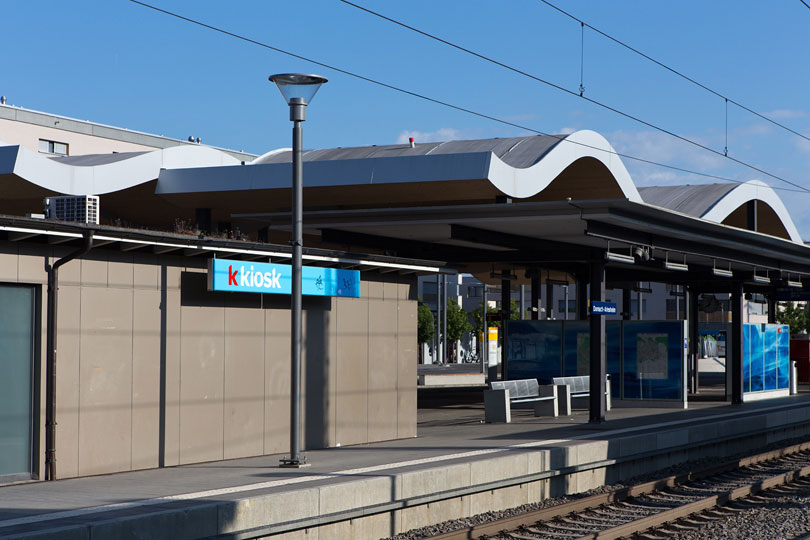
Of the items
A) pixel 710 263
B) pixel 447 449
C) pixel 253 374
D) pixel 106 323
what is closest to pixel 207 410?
pixel 253 374

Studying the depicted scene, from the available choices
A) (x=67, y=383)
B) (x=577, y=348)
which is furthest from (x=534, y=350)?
(x=67, y=383)

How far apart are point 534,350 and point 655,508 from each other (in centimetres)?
1363

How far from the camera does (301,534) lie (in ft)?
33.5

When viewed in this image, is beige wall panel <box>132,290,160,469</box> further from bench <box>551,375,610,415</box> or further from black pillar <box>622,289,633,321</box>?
black pillar <box>622,289,633,321</box>

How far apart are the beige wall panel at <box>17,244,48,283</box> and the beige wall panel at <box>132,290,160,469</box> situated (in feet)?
4.41

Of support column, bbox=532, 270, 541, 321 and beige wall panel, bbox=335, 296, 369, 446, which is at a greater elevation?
support column, bbox=532, 270, 541, 321

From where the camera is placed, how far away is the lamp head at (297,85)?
1272 centimetres

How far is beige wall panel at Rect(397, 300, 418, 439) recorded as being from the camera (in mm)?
17359

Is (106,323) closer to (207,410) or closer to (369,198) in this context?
(207,410)

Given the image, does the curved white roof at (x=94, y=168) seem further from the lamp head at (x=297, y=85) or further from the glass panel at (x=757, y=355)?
the glass panel at (x=757, y=355)

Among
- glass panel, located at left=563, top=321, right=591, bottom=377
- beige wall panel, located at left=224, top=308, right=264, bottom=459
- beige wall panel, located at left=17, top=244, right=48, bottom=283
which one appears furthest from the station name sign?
beige wall panel, located at left=17, top=244, right=48, bottom=283

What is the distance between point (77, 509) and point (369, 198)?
13670 millimetres

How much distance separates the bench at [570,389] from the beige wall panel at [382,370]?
619 cm

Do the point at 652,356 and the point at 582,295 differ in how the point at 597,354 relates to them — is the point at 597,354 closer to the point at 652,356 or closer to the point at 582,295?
the point at 652,356
